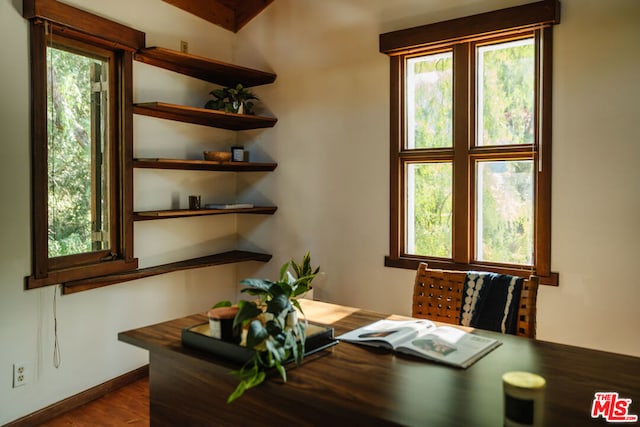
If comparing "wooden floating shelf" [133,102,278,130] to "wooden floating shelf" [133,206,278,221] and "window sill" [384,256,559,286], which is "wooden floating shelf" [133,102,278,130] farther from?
"window sill" [384,256,559,286]

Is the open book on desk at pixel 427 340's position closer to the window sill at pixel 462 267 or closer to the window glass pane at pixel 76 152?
the window sill at pixel 462 267

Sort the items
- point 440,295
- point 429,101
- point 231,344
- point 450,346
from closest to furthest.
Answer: point 231,344 → point 450,346 → point 440,295 → point 429,101

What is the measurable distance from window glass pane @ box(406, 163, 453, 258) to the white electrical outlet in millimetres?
2412

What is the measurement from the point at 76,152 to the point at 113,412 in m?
1.57

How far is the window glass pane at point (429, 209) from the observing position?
3.29 m

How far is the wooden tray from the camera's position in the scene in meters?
1.52

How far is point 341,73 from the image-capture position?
3.64 metres

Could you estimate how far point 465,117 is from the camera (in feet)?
10.3

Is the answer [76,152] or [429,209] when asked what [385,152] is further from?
[76,152]

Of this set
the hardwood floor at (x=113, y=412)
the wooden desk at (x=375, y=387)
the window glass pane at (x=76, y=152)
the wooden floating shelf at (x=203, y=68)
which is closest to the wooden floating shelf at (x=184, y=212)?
the window glass pane at (x=76, y=152)

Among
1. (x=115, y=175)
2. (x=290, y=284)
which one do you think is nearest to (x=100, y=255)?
(x=115, y=175)

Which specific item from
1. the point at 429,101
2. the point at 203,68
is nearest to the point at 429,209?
the point at 429,101

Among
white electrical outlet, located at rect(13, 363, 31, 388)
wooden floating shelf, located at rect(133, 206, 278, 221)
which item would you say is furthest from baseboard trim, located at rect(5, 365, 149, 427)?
wooden floating shelf, located at rect(133, 206, 278, 221)

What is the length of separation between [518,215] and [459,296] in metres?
1.06
